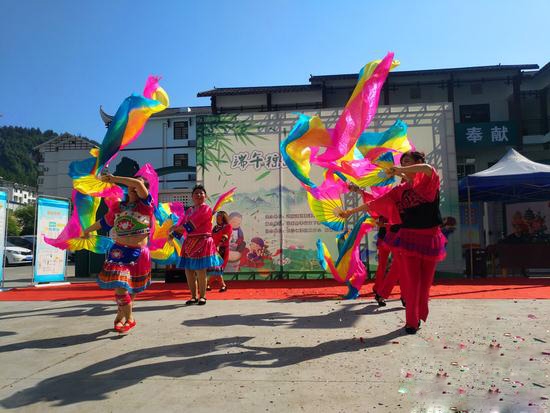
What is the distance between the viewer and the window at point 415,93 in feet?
71.3

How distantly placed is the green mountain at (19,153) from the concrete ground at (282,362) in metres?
98.3

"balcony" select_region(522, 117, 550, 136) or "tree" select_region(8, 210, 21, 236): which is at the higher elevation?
"balcony" select_region(522, 117, 550, 136)

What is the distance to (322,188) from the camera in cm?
602

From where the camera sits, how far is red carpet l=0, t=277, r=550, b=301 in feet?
22.2

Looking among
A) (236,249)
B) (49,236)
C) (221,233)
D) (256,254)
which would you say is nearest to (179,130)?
(49,236)

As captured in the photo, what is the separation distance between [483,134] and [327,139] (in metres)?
17.4

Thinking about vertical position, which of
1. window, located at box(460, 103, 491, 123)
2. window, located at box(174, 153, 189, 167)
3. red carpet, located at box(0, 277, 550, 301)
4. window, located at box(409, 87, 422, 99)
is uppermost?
window, located at box(409, 87, 422, 99)

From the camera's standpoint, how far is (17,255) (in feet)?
59.5

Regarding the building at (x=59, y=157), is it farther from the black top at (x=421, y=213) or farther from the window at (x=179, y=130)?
the black top at (x=421, y=213)

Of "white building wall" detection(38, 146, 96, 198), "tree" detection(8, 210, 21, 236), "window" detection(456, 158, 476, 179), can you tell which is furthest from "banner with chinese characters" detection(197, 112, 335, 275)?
"white building wall" detection(38, 146, 96, 198)

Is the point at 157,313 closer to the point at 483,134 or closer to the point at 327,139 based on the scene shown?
the point at 327,139

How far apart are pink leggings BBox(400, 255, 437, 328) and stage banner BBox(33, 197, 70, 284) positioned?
840 cm

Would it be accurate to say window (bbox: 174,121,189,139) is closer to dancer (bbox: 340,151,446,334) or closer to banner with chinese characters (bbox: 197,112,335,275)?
banner with chinese characters (bbox: 197,112,335,275)

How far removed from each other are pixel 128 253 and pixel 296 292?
12.8ft
